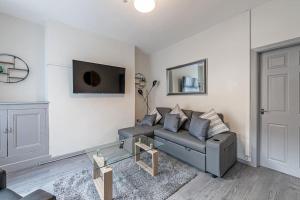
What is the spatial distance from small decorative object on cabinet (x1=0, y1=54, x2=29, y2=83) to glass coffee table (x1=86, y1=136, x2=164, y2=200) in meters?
1.89

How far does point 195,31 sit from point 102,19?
1.84 m

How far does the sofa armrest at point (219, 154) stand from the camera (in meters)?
2.01

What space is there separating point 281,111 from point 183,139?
1.49m

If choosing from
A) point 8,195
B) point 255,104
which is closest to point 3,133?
point 8,195

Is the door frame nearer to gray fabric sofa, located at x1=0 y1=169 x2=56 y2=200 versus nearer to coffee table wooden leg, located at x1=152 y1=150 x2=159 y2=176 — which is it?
coffee table wooden leg, located at x1=152 y1=150 x2=159 y2=176

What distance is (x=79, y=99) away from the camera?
302cm

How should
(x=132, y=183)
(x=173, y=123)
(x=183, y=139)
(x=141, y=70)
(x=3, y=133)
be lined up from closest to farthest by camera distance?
(x=132, y=183)
(x=3, y=133)
(x=183, y=139)
(x=173, y=123)
(x=141, y=70)

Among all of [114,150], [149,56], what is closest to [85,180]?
[114,150]

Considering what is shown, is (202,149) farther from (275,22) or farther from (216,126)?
(275,22)

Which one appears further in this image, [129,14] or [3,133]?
[129,14]

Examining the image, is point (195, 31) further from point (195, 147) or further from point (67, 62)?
point (67, 62)

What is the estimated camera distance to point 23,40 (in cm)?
265

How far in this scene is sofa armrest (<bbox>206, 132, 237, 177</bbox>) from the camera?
2006mm

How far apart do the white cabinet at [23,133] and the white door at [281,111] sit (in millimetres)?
3655
